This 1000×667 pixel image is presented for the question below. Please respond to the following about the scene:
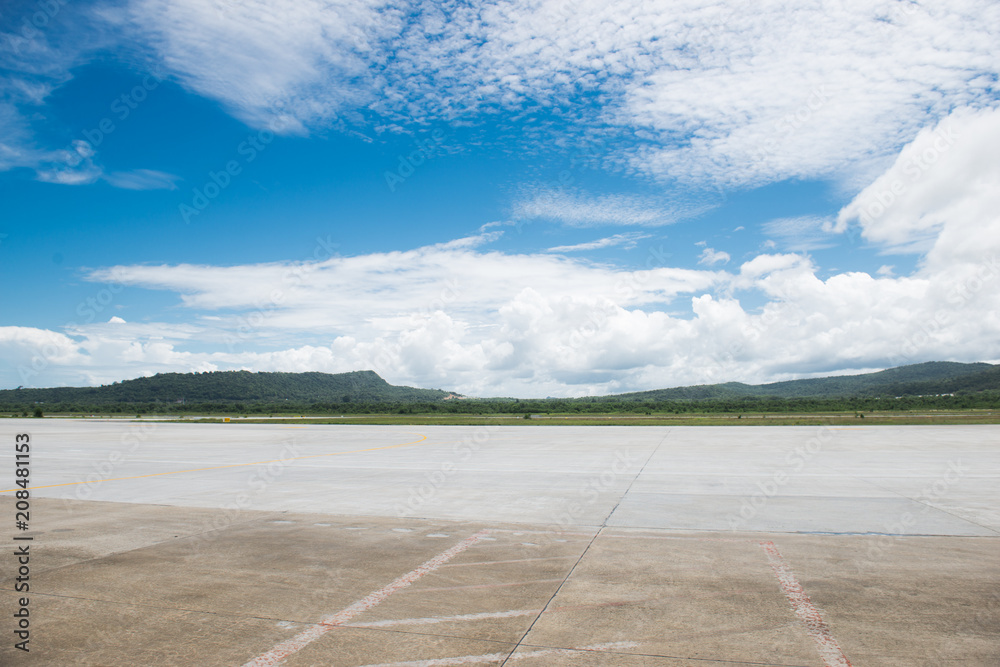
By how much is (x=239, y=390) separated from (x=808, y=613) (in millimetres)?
160527

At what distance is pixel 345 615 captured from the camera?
5387 millimetres

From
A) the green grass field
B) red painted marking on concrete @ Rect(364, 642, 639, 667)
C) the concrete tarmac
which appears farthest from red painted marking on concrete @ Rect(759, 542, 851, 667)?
the green grass field

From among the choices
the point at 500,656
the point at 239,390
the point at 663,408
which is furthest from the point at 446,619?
the point at 239,390

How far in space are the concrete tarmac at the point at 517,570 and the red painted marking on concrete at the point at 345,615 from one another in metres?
0.03

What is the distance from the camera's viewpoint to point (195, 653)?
181 inches

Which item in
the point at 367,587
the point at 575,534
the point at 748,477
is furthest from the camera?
the point at 748,477

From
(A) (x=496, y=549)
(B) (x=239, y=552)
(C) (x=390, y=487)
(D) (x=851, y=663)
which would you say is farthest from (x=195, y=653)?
(C) (x=390, y=487)

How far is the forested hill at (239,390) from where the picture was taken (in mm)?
147625

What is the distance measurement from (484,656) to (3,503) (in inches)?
474

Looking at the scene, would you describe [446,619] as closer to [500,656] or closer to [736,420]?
→ [500,656]

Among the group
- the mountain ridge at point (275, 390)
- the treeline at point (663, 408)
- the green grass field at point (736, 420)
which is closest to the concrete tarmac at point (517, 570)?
the green grass field at point (736, 420)

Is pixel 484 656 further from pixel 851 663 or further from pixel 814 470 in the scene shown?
pixel 814 470

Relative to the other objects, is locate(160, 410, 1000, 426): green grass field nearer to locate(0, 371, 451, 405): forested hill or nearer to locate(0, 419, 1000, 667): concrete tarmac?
locate(0, 419, 1000, 667): concrete tarmac

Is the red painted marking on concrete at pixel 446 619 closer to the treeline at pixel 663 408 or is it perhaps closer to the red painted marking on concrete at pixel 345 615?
the red painted marking on concrete at pixel 345 615
